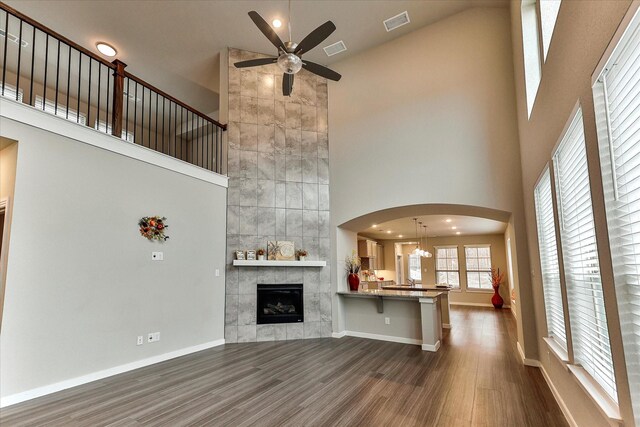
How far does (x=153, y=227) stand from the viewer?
15.0 ft

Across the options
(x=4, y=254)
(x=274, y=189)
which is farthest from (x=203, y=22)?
(x=4, y=254)

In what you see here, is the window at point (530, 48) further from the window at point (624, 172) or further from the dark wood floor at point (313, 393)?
the dark wood floor at point (313, 393)

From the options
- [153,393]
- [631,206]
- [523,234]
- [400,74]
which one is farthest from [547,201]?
[153,393]

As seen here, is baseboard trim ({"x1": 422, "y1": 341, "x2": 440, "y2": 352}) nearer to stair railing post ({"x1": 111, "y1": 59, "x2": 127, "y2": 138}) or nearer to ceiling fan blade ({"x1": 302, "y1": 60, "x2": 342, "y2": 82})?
ceiling fan blade ({"x1": 302, "y1": 60, "x2": 342, "y2": 82})

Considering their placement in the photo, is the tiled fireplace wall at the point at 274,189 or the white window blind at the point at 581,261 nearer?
the white window blind at the point at 581,261

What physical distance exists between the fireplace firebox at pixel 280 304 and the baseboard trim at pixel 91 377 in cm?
109

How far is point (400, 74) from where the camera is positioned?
20.0 feet

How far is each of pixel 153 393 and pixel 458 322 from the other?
6876 mm

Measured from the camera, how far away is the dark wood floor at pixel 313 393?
2875 mm

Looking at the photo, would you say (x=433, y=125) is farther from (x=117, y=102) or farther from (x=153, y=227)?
(x=117, y=102)

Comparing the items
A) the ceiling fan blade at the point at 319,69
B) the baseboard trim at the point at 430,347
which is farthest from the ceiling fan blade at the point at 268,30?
the baseboard trim at the point at 430,347

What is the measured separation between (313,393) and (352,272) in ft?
10.7

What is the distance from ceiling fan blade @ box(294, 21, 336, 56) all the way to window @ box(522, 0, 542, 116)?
2468mm

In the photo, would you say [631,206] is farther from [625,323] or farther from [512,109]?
[512,109]
